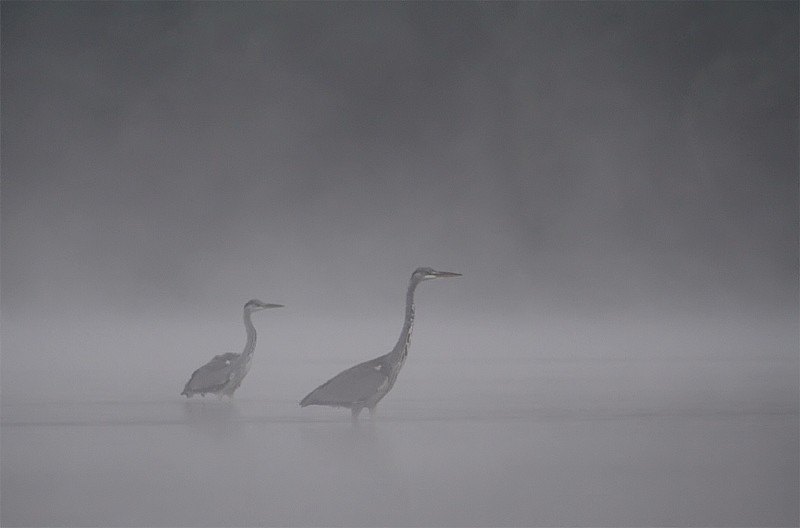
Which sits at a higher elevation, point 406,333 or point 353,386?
point 406,333

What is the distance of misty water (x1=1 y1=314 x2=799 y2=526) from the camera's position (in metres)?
4.05

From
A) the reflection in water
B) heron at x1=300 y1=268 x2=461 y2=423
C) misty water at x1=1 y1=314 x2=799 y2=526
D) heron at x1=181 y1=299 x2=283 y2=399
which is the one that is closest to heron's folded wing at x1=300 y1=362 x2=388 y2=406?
heron at x1=300 y1=268 x2=461 y2=423

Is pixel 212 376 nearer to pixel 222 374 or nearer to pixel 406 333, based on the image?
pixel 222 374

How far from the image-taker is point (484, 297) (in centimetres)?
2306

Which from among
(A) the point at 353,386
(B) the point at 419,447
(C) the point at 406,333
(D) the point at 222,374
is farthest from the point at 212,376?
(B) the point at 419,447

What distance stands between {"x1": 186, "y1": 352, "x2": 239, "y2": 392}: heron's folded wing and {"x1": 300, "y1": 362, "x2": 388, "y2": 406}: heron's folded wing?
123 cm

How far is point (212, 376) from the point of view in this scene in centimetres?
701

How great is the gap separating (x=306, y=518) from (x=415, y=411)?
104 inches

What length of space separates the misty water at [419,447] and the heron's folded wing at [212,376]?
0.50 feet

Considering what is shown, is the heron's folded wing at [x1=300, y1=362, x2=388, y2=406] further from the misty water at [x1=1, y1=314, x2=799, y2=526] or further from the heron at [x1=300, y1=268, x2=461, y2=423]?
the misty water at [x1=1, y1=314, x2=799, y2=526]

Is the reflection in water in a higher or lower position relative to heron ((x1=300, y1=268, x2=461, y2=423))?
lower

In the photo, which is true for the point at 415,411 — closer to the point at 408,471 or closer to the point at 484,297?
the point at 408,471

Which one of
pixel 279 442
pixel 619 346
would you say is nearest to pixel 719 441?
pixel 279 442

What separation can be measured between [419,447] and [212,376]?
2.19 m
